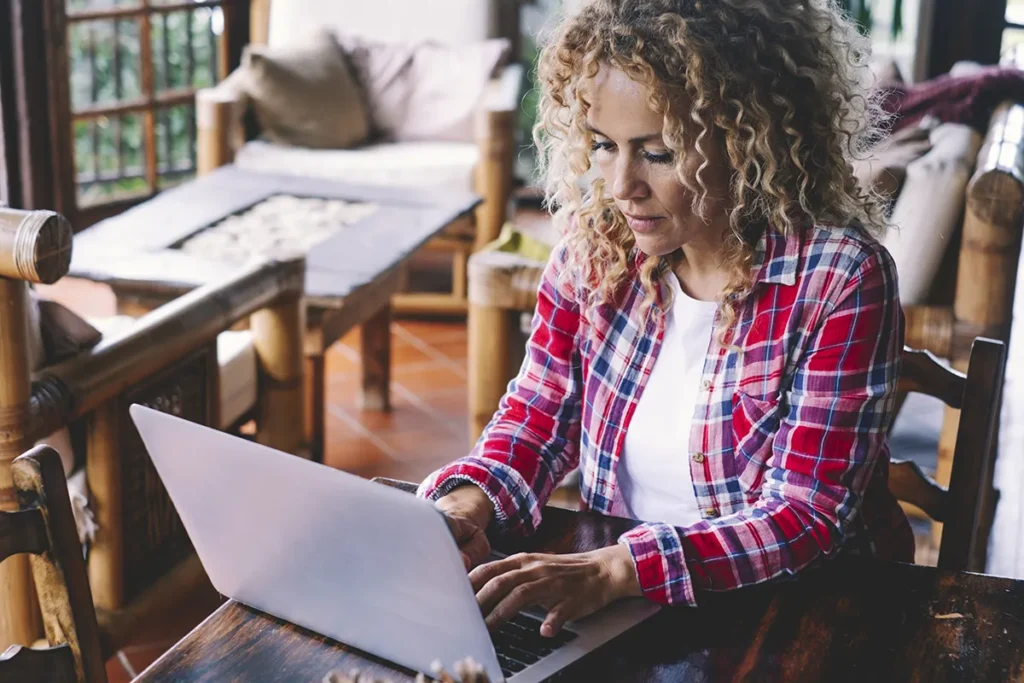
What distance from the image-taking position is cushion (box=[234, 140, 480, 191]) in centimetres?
427

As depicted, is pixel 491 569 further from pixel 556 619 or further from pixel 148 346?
pixel 148 346

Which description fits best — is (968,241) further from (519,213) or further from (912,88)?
(519,213)

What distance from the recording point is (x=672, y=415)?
1.42m

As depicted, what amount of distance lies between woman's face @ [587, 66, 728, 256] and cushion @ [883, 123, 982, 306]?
1461mm

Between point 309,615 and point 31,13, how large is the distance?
3.81 meters

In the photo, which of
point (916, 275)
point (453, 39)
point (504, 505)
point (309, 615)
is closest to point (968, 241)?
point (916, 275)

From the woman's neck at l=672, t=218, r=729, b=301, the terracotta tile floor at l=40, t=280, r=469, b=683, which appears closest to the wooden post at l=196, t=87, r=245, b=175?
the terracotta tile floor at l=40, t=280, r=469, b=683

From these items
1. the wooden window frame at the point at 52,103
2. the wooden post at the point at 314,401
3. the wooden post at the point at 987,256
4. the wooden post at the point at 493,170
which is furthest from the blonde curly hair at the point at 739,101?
the wooden window frame at the point at 52,103

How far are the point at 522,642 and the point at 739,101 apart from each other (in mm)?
581

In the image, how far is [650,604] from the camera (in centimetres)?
116

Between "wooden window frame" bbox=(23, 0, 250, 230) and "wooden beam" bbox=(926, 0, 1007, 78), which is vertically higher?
"wooden beam" bbox=(926, 0, 1007, 78)

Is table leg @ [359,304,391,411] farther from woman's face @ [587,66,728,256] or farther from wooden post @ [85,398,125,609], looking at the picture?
woman's face @ [587,66,728,256]

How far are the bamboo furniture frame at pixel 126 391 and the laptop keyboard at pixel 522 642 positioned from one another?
83 cm

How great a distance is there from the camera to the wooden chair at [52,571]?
1058 mm
